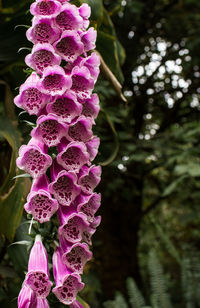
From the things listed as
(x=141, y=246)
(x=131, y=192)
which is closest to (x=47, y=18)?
(x=131, y=192)

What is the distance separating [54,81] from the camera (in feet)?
1.47

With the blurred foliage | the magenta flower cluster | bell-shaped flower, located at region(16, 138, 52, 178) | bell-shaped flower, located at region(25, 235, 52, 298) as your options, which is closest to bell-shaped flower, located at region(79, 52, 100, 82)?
the magenta flower cluster

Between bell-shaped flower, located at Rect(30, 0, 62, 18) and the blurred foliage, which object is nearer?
bell-shaped flower, located at Rect(30, 0, 62, 18)

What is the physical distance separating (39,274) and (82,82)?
0.24 m

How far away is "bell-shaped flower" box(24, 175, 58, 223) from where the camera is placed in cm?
44

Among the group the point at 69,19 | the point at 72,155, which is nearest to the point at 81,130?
the point at 72,155

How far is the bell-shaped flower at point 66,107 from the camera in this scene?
448mm

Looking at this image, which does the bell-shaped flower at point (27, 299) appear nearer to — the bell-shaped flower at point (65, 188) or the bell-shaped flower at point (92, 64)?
the bell-shaped flower at point (65, 188)

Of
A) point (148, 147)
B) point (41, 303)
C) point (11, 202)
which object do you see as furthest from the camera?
point (148, 147)

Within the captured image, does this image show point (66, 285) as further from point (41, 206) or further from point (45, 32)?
point (45, 32)

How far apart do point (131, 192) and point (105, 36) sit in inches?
58.3

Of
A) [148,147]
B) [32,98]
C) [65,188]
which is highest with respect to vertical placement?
[32,98]

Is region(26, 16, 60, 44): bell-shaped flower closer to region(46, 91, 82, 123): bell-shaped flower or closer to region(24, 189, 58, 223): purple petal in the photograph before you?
region(46, 91, 82, 123): bell-shaped flower

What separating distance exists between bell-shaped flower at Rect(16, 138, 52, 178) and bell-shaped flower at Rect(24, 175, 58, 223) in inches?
0.8
